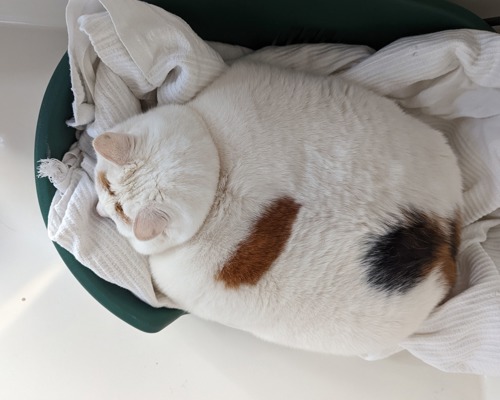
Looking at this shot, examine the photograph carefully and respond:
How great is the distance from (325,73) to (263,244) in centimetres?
47

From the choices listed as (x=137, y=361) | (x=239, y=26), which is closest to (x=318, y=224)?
(x=239, y=26)

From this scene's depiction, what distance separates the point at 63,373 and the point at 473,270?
Result: 1066mm

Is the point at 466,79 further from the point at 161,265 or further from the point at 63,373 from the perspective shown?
the point at 63,373

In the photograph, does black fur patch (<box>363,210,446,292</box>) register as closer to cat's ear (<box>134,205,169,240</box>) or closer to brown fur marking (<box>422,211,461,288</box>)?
brown fur marking (<box>422,211,461,288</box>)

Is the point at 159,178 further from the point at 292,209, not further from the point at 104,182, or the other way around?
the point at 292,209

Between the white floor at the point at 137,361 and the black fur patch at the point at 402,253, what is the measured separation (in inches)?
20.4

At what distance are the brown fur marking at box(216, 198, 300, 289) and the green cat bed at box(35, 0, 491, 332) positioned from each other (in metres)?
0.28

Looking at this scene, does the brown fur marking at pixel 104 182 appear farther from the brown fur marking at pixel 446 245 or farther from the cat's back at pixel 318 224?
the brown fur marking at pixel 446 245

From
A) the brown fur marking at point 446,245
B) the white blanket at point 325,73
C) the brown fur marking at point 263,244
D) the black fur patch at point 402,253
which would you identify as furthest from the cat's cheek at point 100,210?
the brown fur marking at point 446,245

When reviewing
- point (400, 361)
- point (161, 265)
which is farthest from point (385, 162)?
point (400, 361)

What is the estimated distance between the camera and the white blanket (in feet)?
3.19

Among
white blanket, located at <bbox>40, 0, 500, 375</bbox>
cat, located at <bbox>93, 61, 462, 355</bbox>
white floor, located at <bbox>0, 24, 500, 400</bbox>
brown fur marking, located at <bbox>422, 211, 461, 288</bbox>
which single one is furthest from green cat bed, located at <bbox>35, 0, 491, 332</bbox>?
brown fur marking, located at <bbox>422, 211, 461, 288</bbox>

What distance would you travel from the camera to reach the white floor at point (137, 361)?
132 cm

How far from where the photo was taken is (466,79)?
42.2 inches
